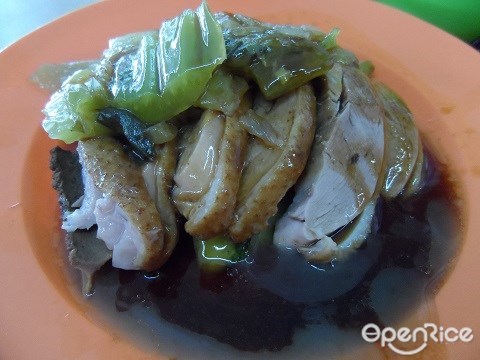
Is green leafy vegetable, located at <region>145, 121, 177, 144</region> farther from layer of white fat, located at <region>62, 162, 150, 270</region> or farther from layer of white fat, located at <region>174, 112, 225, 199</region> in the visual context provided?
layer of white fat, located at <region>62, 162, 150, 270</region>

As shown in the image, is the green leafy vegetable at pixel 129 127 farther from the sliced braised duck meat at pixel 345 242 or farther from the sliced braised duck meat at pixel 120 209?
the sliced braised duck meat at pixel 345 242

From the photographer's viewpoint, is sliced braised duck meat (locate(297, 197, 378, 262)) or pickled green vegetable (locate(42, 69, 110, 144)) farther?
sliced braised duck meat (locate(297, 197, 378, 262))

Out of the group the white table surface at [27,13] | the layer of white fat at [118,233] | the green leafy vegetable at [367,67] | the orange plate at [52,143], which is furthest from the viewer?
the white table surface at [27,13]

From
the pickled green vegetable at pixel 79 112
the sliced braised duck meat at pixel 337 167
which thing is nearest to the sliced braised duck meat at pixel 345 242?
the sliced braised duck meat at pixel 337 167

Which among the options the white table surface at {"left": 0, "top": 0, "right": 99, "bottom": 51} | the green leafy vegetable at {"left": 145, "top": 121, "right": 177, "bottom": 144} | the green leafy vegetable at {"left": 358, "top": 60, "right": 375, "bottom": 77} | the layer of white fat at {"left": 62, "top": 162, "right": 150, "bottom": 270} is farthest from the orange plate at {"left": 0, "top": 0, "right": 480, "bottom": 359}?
the white table surface at {"left": 0, "top": 0, "right": 99, "bottom": 51}

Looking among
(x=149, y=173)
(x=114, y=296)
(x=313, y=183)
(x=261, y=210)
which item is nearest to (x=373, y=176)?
(x=313, y=183)
